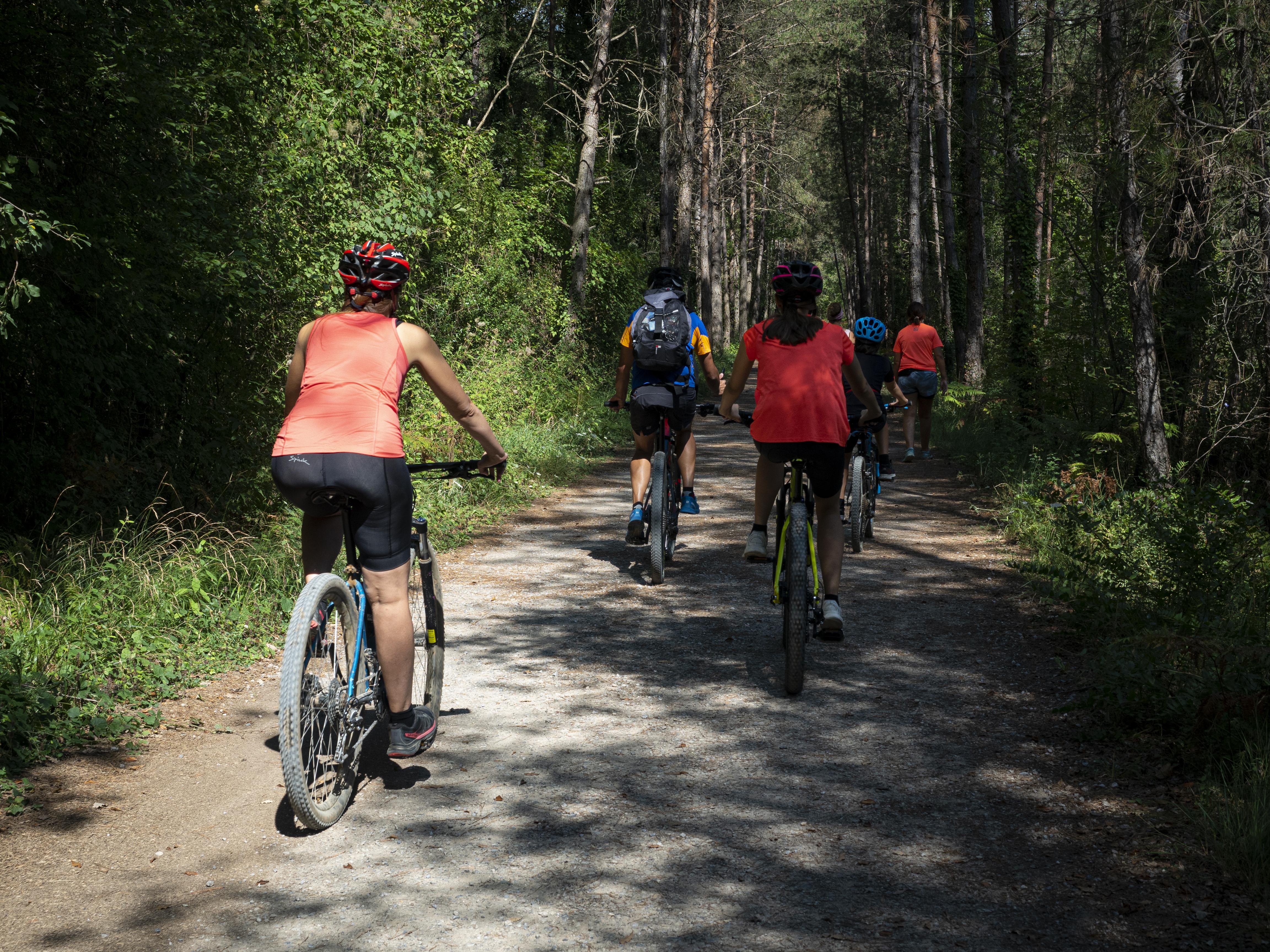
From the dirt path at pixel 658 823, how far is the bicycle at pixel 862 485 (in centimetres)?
260

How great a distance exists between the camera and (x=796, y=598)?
235 inches

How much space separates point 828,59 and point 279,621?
37045 millimetres

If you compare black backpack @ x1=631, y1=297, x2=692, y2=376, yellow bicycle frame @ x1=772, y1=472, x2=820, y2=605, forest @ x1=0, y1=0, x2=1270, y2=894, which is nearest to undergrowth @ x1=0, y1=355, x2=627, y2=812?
forest @ x1=0, y1=0, x2=1270, y2=894

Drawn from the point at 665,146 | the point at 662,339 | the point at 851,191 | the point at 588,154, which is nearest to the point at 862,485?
the point at 662,339

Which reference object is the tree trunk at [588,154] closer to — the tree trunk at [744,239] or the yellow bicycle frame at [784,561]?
the yellow bicycle frame at [784,561]

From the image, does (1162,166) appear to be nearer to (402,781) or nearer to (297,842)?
(402,781)

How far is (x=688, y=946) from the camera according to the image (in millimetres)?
3457

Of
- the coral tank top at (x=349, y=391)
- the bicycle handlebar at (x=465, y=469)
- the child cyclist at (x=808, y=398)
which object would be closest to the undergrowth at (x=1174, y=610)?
the child cyclist at (x=808, y=398)

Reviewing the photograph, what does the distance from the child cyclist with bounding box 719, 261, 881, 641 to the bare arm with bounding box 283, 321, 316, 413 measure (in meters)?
2.65

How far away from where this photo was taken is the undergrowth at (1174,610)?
4.48 metres

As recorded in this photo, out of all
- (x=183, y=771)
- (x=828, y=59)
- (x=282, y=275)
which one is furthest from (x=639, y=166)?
(x=183, y=771)

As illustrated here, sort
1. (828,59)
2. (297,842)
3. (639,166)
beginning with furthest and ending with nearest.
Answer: (828,59) < (639,166) < (297,842)

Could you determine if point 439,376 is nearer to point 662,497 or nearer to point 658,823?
point 658,823

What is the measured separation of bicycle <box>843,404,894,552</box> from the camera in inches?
394
